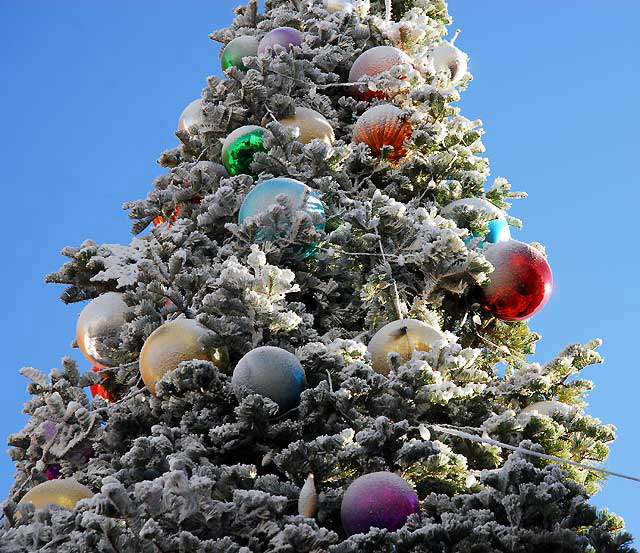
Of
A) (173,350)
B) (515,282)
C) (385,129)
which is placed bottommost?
(173,350)

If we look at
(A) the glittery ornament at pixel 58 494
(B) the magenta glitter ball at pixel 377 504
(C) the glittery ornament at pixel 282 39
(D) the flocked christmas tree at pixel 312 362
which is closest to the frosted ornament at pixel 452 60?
(D) the flocked christmas tree at pixel 312 362

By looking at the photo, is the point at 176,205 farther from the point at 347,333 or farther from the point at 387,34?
the point at 387,34

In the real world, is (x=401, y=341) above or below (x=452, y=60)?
below

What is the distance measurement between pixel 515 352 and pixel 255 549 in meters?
1.99

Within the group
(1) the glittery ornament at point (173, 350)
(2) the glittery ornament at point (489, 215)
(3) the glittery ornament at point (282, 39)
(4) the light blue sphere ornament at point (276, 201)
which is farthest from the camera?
(3) the glittery ornament at point (282, 39)

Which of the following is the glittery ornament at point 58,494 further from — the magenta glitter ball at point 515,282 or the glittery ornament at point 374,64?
the glittery ornament at point 374,64

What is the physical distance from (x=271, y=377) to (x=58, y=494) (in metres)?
0.80

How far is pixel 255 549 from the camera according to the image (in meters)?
2.34

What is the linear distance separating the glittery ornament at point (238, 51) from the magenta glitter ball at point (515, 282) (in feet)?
8.03

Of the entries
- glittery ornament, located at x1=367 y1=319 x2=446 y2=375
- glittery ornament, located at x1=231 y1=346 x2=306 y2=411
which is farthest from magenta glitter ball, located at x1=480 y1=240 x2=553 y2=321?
glittery ornament, located at x1=231 y1=346 x2=306 y2=411

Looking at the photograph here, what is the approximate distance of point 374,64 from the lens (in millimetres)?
4715

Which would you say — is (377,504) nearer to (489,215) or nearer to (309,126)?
(489,215)

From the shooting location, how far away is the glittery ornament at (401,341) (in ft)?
10.2

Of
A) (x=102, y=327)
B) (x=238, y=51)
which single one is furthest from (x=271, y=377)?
(x=238, y=51)
